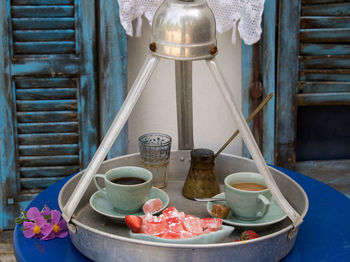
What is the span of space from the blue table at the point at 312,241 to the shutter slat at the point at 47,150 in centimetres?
83

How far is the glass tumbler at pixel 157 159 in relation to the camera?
52.0 inches

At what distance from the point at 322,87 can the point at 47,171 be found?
1.23m

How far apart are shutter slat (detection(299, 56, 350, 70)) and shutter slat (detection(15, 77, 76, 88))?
3.17ft

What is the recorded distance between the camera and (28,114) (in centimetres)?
210

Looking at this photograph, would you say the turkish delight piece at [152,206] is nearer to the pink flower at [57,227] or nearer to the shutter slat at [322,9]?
the pink flower at [57,227]

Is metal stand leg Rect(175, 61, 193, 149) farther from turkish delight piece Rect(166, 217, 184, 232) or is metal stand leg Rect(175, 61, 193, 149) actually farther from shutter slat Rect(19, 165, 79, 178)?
shutter slat Rect(19, 165, 79, 178)

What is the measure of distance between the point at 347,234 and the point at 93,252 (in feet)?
1.87

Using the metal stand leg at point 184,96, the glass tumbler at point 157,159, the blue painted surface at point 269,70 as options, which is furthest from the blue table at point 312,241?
the blue painted surface at point 269,70

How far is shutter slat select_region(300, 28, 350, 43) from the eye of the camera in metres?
2.02

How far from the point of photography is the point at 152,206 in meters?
1.12

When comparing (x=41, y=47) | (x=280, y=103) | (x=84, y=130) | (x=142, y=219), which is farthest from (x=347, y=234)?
(x=41, y=47)

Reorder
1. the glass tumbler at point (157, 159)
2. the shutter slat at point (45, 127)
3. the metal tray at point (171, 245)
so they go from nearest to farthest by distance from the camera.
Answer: the metal tray at point (171, 245), the glass tumbler at point (157, 159), the shutter slat at point (45, 127)

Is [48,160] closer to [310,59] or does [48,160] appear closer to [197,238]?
[310,59]

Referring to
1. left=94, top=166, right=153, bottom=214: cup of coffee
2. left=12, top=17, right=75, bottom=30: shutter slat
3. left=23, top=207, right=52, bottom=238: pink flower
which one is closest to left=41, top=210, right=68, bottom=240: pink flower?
left=23, top=207, right=52, bottom=238: pink flower
